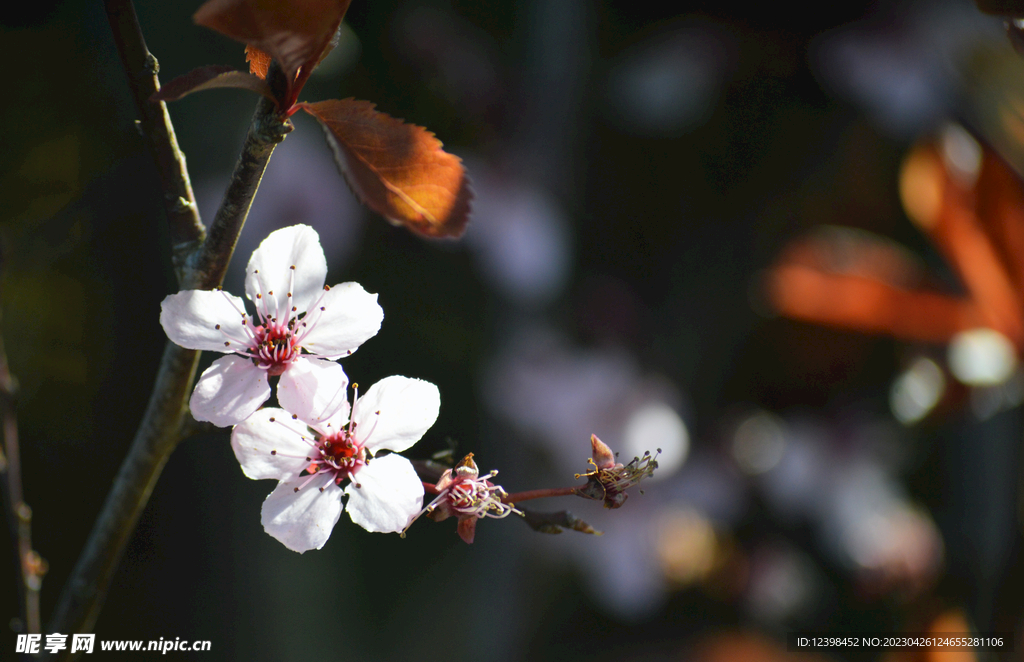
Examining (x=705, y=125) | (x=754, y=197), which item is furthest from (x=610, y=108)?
(x=754, y=197)

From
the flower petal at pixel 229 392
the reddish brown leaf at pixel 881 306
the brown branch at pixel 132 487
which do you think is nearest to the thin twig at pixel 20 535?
the brown branch at pixel 132 487

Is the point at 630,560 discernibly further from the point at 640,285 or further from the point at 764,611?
the point at 640,285

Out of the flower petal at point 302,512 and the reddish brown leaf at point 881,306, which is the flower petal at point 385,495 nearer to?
the flower petal at point 302,512

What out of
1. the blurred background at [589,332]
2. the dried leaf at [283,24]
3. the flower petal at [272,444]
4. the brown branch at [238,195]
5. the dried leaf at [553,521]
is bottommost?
the blurred background at [589,332]

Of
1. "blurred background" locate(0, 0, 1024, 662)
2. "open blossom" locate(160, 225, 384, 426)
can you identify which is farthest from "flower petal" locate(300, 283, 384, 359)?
"blurred background" locate(0, 0, 1024, 662)

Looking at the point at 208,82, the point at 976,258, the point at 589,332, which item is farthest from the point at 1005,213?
the point at 208,82

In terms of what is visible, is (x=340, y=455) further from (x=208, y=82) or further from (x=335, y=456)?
(x=208, y=82)
